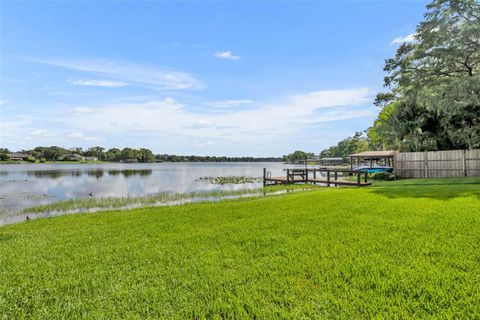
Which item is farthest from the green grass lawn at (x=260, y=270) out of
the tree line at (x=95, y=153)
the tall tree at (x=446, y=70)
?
the tree line at (x=95, y=153)

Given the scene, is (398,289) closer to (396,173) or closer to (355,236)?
(355,236)

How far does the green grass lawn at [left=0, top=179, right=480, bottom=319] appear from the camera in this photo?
107 inches

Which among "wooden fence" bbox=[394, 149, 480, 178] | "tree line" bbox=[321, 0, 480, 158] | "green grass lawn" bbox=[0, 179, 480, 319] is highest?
"tree line" bbox=[321, 0, 480, 158]

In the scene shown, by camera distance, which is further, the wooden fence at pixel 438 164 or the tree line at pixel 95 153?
the tree line at pixel 95 153

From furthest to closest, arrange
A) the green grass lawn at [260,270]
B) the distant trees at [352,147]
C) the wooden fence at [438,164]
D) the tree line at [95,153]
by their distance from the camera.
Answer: the tree line at [95,153] → the distant trees at [352,147] → the wooden fence at [438,164] → the green grass lawn at [260,270]

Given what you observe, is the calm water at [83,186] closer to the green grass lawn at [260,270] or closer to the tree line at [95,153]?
the green grass lawn at [260,270]

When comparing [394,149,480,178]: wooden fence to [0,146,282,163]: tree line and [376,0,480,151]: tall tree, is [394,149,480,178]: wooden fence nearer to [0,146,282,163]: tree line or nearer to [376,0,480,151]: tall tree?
[376,0,480,151]: tall tree

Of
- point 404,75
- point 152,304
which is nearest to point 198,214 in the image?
point 152,304

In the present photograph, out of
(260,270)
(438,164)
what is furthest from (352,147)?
(260,270)

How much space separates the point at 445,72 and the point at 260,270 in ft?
62.2

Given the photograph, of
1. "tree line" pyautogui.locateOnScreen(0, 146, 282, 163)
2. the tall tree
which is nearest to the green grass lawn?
the tall tree

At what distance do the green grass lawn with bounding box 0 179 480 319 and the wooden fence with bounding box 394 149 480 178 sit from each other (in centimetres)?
1380

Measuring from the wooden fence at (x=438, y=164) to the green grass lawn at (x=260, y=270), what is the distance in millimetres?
13800

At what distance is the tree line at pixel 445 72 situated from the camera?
15.0 m
